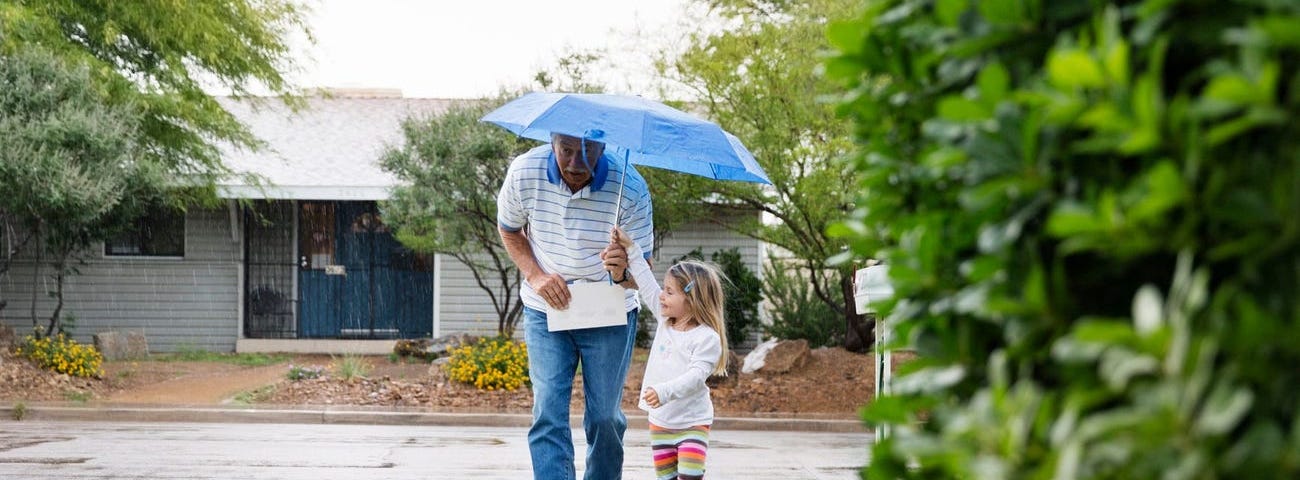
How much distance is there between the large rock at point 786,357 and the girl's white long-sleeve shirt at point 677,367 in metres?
9.02

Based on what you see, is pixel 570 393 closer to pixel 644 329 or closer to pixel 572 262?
pixel 572 262

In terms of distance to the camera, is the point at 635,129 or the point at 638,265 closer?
the point at 638,265

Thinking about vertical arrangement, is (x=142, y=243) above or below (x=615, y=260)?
above

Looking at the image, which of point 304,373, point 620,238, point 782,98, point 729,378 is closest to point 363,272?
point 304,373

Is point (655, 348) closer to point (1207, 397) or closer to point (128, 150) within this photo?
point (1207, 397)

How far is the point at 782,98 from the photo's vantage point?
13789mm

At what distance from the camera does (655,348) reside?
6.21m

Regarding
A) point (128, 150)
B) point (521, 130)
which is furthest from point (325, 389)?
point (521, 130)

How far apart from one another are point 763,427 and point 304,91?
1055 cm

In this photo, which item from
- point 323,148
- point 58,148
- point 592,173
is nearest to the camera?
point 592,173

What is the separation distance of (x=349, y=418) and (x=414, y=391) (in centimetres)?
156

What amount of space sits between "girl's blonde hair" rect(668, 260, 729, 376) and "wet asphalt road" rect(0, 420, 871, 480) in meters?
2.69

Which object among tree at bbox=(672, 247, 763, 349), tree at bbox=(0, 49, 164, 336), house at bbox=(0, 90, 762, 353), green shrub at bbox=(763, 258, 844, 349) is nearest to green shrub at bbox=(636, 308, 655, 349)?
tree at bbox=(672, 247, 763, 349)

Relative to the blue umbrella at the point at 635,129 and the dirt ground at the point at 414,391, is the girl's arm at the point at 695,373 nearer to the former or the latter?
the blue umbrella at the point at 635,129
